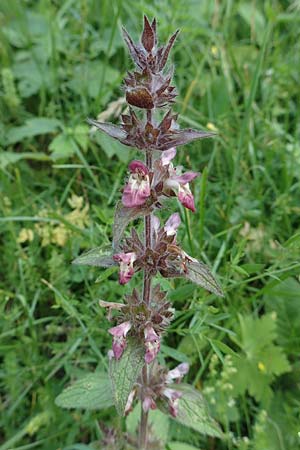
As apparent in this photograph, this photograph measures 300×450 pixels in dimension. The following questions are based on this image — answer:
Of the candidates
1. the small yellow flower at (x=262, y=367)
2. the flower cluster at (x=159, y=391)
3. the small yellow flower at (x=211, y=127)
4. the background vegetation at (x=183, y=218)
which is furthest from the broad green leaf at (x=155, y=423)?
the small yellow flower at (x=211, y=127)

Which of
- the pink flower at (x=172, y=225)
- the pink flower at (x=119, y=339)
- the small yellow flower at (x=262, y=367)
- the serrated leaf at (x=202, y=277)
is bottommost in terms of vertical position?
the small yellow flower at (x=262, y=367)

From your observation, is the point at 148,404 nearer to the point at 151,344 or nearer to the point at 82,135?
the point at 151,344

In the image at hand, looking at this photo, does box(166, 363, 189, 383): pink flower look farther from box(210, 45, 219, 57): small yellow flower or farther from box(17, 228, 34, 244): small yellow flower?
box(210, 45, 219, 57): small yellow flower

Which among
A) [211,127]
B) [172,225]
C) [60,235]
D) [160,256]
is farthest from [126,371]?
[211,127]

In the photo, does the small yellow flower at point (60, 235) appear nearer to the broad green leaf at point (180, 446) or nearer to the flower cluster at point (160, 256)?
the flower cluster at point (160, 256)

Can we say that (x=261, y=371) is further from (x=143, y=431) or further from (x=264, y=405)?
(x=143, y=431)

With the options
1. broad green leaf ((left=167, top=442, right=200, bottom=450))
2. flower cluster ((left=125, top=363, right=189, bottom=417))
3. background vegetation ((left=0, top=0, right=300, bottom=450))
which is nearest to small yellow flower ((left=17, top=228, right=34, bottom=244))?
background vegetation ((left=0, top=0, right=300, bottom=450))
